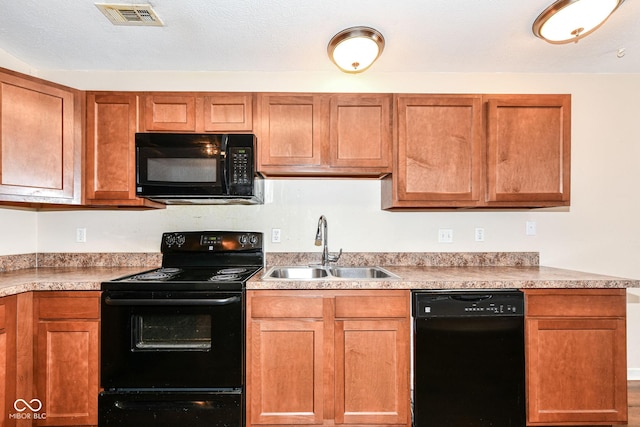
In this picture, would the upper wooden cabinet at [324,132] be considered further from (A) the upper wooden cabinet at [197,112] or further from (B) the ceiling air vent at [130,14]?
(B) the ceiling air vent at [130,14]

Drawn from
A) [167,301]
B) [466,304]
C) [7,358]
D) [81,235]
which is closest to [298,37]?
[167,301]

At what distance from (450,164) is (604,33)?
1.19m

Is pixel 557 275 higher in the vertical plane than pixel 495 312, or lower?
higher

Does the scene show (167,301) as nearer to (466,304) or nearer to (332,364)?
(332,364)

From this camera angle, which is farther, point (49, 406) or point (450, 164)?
point (450, 164)

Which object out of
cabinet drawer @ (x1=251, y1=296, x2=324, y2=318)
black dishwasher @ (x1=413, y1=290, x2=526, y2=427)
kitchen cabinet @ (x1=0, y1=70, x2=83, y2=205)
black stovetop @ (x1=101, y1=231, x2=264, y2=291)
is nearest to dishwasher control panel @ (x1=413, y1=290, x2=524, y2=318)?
black dishwasher @ (x1=413, y1=290, x2=526, y2=427)

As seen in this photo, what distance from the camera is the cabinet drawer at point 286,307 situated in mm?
1770

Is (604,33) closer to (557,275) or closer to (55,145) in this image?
(557,275)

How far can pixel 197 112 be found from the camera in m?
2.12

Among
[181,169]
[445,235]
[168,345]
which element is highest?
[181,169]

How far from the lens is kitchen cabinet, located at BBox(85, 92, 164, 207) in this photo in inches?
82.2

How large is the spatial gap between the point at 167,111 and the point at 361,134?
1.30 meters

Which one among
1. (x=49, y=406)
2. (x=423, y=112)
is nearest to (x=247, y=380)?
(x=49, y=406)

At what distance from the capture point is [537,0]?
1660mm
